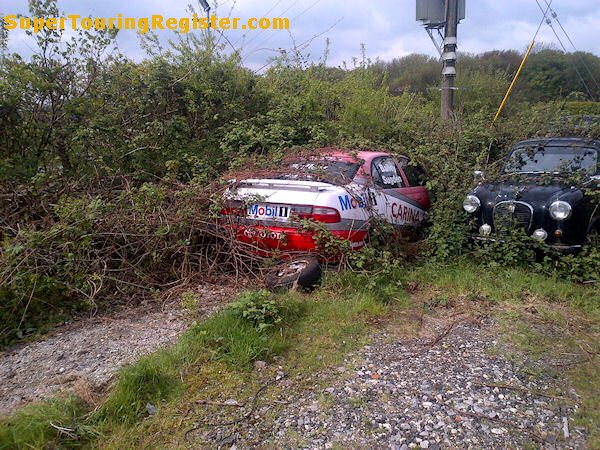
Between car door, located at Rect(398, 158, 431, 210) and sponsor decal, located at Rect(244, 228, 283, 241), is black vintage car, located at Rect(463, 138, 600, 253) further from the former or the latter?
sponsor decal, located at Rect(244, 228, 283, 241)

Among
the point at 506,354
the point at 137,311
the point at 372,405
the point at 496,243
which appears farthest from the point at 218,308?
the point at 496,243

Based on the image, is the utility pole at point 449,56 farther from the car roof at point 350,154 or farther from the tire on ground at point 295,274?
the tire on ground at point 295,274

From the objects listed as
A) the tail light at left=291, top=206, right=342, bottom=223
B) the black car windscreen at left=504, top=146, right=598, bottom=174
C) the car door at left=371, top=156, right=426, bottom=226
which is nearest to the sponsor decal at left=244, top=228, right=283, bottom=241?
the tail light at left=291, top=206, right=342, bottom=223

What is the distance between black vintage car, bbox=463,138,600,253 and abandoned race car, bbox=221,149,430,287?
1143 millimetres

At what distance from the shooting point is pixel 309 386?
3387 millimetres

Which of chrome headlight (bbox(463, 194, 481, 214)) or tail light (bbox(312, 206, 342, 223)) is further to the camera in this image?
chrome headlight (bbox(463, 194, 481, 214))

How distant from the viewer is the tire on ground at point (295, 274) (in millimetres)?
4934

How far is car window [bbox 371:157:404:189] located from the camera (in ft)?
20.3

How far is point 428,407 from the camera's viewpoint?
310 cm

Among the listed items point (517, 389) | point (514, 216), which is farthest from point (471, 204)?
point (517, 389)

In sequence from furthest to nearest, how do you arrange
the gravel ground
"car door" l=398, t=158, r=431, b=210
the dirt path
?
"car door" l=398, t=158, r=431, b=210
the dirt path
the gravel ground

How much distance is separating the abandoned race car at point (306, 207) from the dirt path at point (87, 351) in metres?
0.86

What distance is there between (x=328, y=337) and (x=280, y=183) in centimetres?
212

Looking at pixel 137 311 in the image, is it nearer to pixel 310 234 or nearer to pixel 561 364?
pixel 310 234
